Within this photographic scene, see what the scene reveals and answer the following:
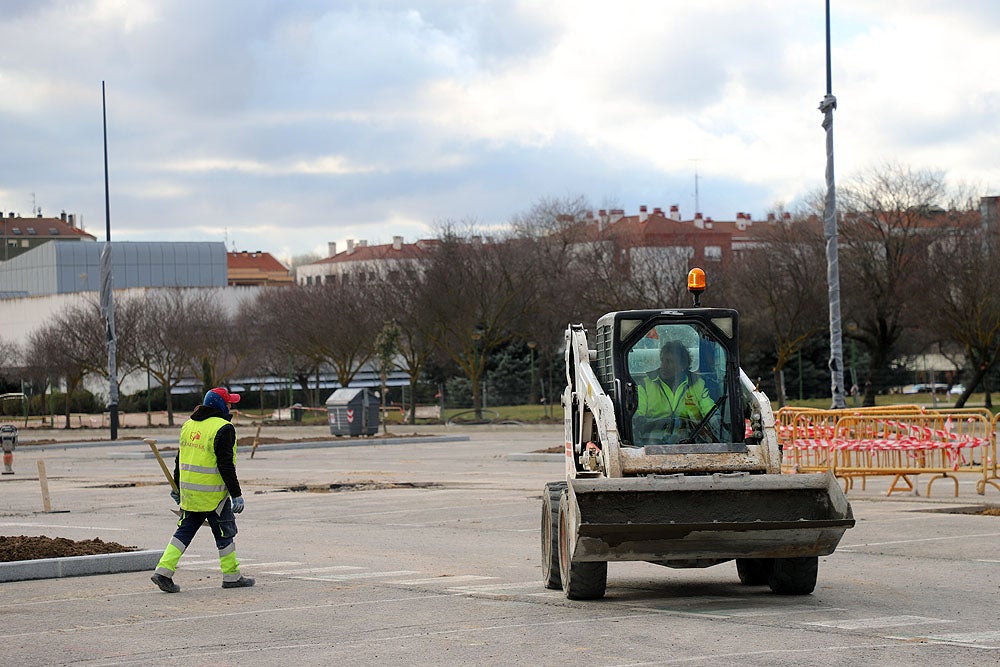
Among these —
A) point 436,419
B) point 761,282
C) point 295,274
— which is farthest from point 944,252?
point 295,274

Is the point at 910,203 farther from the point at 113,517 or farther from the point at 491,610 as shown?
the point at 491,610

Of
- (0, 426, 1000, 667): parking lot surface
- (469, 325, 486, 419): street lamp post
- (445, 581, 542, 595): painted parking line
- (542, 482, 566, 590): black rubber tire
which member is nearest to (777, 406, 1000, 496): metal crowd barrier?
(0, 426, 1000, 667): parking lot surface

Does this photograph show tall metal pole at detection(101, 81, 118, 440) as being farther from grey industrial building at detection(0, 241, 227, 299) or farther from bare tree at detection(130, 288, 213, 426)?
grey industrial building at detection(0, 241, 227, 299)

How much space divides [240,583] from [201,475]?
104 centimetres

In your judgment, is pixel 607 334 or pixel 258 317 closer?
pixel 607 334

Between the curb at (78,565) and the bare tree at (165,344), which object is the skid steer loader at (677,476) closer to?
the curb at (78,565)

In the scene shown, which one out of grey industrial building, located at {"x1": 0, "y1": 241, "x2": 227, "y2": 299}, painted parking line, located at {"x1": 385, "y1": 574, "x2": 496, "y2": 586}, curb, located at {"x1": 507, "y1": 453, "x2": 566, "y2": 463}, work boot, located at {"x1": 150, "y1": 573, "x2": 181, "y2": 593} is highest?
grey industrial building, located at {"x1": 0, "y1": 241, "x2": 227, "y2": 299}

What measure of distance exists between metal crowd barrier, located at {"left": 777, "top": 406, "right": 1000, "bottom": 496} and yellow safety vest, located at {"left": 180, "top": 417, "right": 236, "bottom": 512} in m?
10.3

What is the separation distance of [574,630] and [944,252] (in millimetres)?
45418

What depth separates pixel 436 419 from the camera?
58469 millimetres

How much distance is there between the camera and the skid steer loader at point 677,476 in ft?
31.1

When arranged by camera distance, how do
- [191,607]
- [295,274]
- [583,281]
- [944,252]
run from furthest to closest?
[295,274]
[583,281]
[944,252]
[191,607]

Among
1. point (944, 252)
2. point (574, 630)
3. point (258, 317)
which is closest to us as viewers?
point (574, 630)

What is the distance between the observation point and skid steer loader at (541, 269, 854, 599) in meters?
9.48
